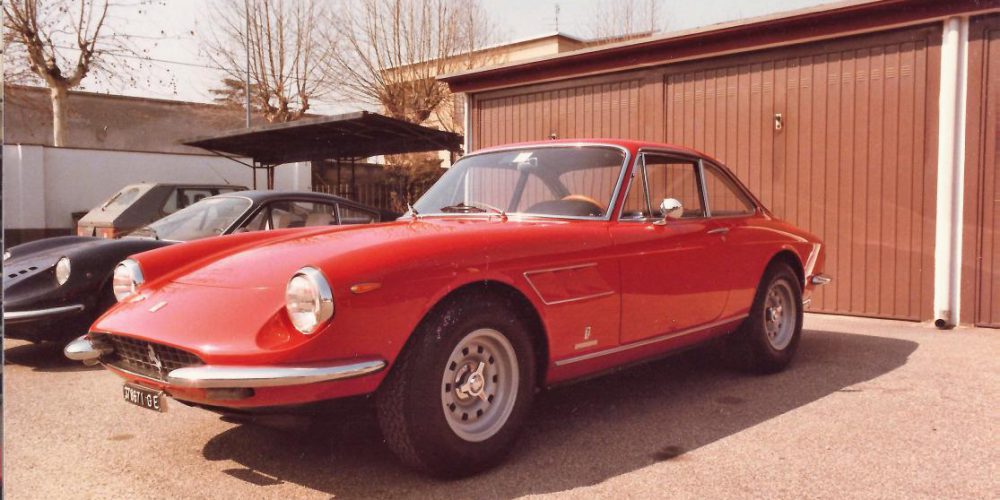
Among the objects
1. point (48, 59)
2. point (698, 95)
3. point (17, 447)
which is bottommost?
point (17, 447)

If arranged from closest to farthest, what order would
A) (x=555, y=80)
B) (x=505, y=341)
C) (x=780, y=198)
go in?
(x=505, y=341), (x=780, y=198), (x=555, y=80)

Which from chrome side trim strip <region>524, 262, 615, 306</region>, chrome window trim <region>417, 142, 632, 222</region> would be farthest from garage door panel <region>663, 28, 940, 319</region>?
chrome side trim strip <region>524, 262, 615, 306</region>

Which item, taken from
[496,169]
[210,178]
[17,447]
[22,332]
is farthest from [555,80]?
[210,178]

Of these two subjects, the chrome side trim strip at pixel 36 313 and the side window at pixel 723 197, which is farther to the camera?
the chrome side trim strip at pixel 36 313

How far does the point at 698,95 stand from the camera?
847cm

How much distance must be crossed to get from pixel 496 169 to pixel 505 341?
143cm

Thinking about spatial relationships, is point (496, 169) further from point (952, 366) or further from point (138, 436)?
point (952, 366)

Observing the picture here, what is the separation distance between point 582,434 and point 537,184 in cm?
133

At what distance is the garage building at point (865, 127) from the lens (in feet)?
22.0

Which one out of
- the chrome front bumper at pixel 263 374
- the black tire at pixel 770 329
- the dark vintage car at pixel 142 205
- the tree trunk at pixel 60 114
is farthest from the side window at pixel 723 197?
the tree trunk at pixel 60 114

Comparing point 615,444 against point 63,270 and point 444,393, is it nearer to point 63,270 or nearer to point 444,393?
point 444,393

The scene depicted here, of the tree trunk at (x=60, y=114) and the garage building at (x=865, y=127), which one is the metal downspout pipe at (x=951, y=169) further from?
the tree trunk at (x=60, y=114)

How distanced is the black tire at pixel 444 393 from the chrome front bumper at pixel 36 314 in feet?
10.5

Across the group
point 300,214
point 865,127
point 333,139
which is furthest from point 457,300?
point 333,139
